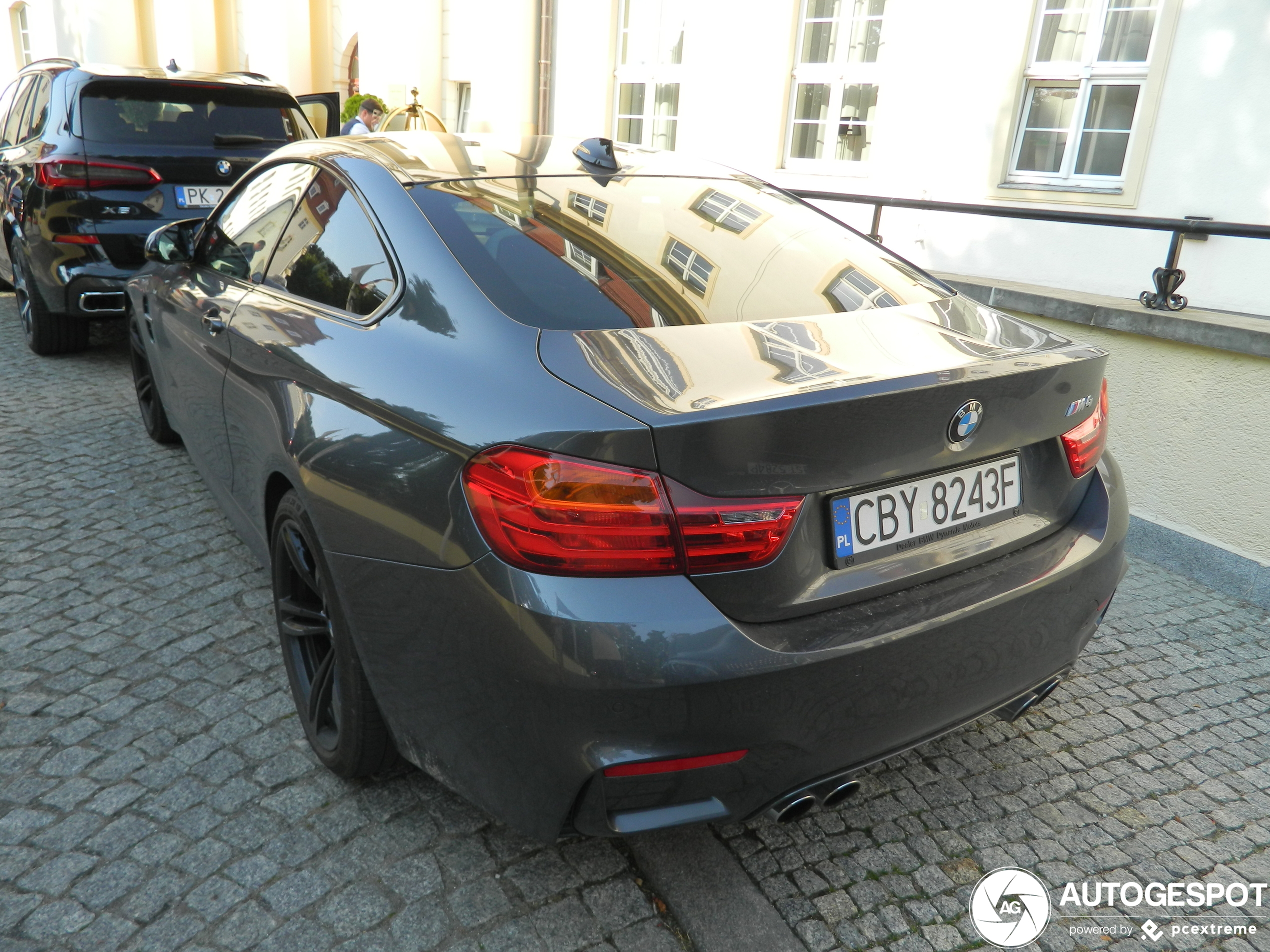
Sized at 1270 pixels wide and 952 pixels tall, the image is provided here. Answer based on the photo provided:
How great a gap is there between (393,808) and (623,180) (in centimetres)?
178

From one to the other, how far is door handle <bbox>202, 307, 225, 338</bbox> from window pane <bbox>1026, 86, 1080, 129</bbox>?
20.0 feet

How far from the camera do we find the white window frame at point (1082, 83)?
6469 millimetres

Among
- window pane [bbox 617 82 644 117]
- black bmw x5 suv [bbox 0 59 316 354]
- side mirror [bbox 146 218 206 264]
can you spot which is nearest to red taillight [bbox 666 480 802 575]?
side mirror [bbox 146 218 206 264]

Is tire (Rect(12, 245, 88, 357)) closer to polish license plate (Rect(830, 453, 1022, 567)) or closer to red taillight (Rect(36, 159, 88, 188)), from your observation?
red taillight (Rect(36, 159, 88, 188))

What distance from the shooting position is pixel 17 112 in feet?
23.8

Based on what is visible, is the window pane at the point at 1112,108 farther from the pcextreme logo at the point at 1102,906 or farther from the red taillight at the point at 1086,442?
the pcextreme logo at the point at 1102,906

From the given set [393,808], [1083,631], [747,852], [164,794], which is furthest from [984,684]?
[164,794]

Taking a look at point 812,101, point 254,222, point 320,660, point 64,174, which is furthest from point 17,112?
point 320,660

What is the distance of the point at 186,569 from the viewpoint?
3670 mm

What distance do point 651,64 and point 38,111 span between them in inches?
249

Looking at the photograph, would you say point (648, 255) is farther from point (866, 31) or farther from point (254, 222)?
point (866, 31)

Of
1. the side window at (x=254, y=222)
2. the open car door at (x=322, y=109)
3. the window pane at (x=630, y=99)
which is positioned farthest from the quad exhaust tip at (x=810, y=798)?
the window pane at (x=630, y=99)

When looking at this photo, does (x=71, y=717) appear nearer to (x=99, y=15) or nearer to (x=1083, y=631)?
(x=1083, y=631)

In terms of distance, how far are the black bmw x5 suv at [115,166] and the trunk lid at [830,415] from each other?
5.04 m
